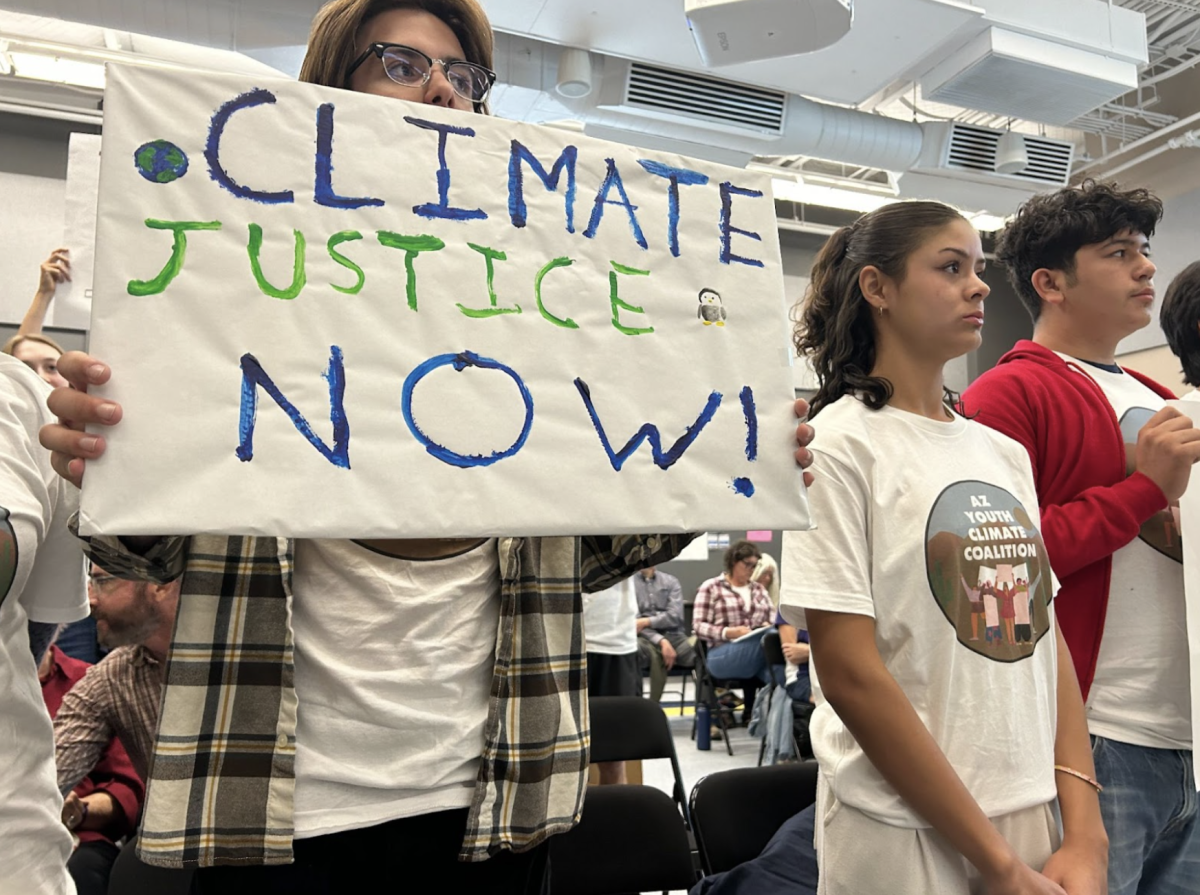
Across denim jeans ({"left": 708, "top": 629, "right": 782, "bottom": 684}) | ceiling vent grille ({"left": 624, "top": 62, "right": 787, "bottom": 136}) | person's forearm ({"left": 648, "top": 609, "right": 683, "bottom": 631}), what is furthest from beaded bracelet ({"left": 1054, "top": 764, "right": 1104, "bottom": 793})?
person's forearm ({"left": 648, "top": 609, "right": 683, "bottom": 631})

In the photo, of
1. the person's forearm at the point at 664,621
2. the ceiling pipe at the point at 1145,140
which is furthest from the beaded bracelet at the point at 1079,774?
the ceiling pipe at the point at 1145,140

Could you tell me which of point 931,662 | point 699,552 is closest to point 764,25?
point 931,662

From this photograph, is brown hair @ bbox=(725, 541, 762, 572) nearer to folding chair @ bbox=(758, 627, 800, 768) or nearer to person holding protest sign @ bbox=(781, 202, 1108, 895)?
folding chair @ bbox=(758, 627, 800, 768)

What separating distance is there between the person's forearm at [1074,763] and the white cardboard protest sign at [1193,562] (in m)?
0.14

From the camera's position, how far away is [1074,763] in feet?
3.77

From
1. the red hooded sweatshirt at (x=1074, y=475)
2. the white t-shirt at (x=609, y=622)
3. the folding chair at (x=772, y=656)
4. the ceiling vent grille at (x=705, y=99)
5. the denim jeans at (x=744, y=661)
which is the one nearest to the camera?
the red hooded sweatshirt at (x=1074, y=475)

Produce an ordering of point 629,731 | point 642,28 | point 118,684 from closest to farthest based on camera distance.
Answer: point 118,684
point 629,731
point 642,28

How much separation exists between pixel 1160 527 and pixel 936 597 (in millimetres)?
486

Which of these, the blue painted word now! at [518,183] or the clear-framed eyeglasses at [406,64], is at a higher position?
the clear-framed eyeglasses at [406,64]

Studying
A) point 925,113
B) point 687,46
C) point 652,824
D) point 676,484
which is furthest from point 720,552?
point 676,484

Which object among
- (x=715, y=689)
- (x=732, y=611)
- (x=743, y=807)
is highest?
(x=732, y=611)

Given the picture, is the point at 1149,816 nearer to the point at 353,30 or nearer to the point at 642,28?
the point at 353,30

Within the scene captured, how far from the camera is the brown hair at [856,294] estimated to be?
128 cm

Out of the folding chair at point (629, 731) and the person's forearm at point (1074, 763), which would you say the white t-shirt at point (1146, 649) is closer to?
the person's forearm at point (1074, 763)
